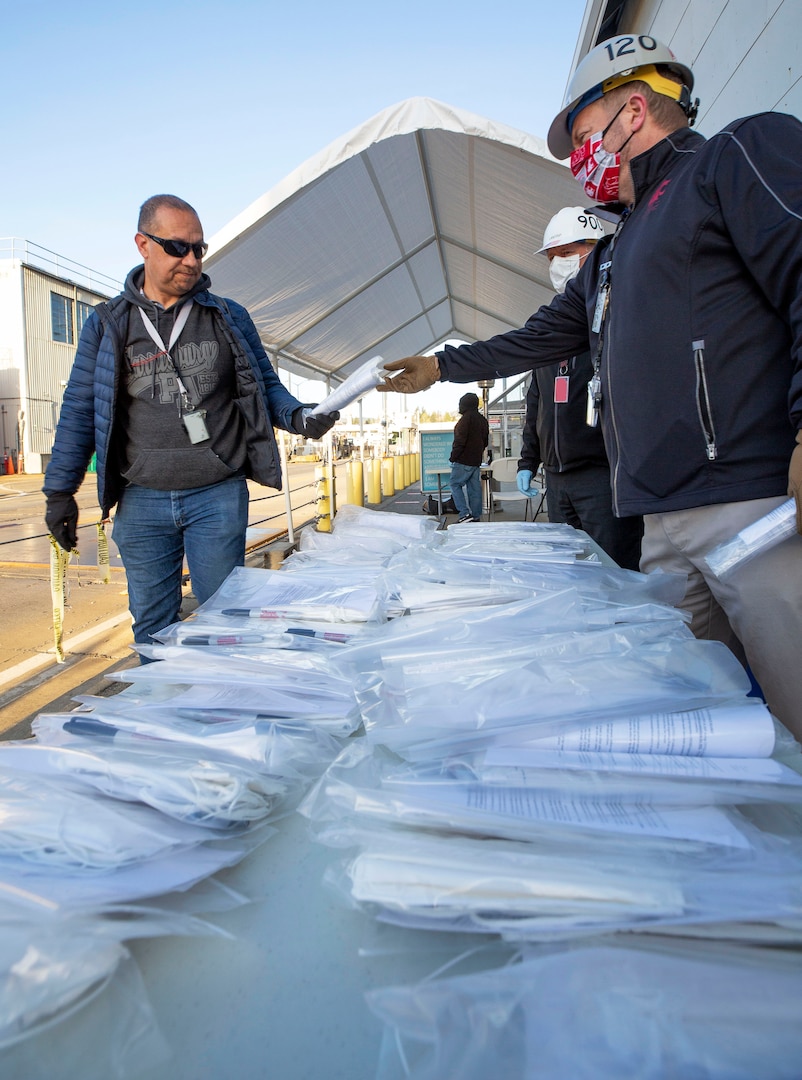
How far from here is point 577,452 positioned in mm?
2766

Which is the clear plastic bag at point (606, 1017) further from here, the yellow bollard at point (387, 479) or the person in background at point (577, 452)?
the yellow bollard at point (387, 479)

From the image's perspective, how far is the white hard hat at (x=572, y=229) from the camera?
123 inches

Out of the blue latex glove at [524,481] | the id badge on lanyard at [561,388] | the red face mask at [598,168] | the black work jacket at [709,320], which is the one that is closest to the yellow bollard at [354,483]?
the blue latex glove at [524,481]

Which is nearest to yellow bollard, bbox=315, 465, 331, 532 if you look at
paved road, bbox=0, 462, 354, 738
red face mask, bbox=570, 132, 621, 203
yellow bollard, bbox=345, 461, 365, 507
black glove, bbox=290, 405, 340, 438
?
paved road, bbox=0, 462, 354, 738

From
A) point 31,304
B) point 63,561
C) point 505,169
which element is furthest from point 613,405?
point 31,304

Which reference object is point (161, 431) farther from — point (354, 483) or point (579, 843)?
point (354, 483)

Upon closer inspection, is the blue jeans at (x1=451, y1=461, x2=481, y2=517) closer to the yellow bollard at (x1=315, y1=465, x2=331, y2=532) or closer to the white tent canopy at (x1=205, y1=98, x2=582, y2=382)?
the yellow bollard at (x1=315, y1=465, x2=331, y2=532)

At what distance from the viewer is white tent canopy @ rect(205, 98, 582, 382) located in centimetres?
403

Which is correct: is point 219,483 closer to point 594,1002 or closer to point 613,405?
point 613,405

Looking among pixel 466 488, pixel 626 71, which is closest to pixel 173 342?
pixel 626 71

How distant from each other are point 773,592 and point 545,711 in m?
0.69

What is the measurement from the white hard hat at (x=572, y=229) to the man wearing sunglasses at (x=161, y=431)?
186 cm

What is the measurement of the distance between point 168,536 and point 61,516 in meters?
0.34

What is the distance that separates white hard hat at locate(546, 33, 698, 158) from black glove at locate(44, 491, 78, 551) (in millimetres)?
1865
